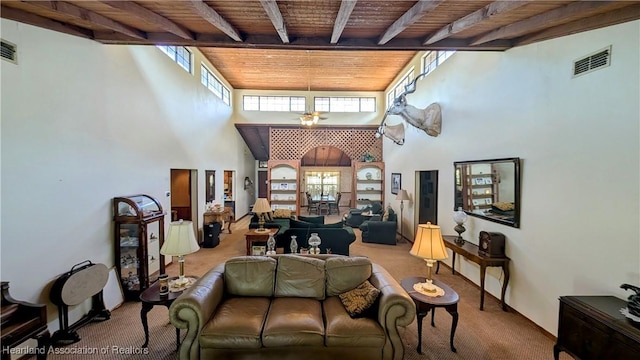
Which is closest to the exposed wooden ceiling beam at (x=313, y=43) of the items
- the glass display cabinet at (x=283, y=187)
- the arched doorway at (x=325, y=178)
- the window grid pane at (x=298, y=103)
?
the window grid pane at (x=298, y=103)

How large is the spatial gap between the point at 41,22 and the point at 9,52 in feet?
1.60

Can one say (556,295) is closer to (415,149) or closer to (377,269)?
(377,269)

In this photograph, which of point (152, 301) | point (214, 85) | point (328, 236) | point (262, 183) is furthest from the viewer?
point (262, 183)

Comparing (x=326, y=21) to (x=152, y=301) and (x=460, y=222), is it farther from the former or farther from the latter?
(x=460, y=222)

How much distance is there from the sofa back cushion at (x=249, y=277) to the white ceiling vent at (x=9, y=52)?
2.70m

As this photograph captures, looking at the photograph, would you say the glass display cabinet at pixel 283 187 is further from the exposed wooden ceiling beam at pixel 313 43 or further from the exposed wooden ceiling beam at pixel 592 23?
the exposed wooden ceiling beam at pixel 592 23

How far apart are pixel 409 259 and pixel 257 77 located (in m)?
6.95

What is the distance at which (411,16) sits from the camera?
2471 mm

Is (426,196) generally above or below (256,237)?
above

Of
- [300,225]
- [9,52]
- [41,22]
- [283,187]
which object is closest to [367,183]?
[283,187]

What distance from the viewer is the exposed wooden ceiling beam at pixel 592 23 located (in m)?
2.10

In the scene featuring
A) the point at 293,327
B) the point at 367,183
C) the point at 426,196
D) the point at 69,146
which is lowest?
the point at 293,327

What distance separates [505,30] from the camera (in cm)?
282

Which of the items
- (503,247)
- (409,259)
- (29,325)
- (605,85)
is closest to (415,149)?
(409,259)
